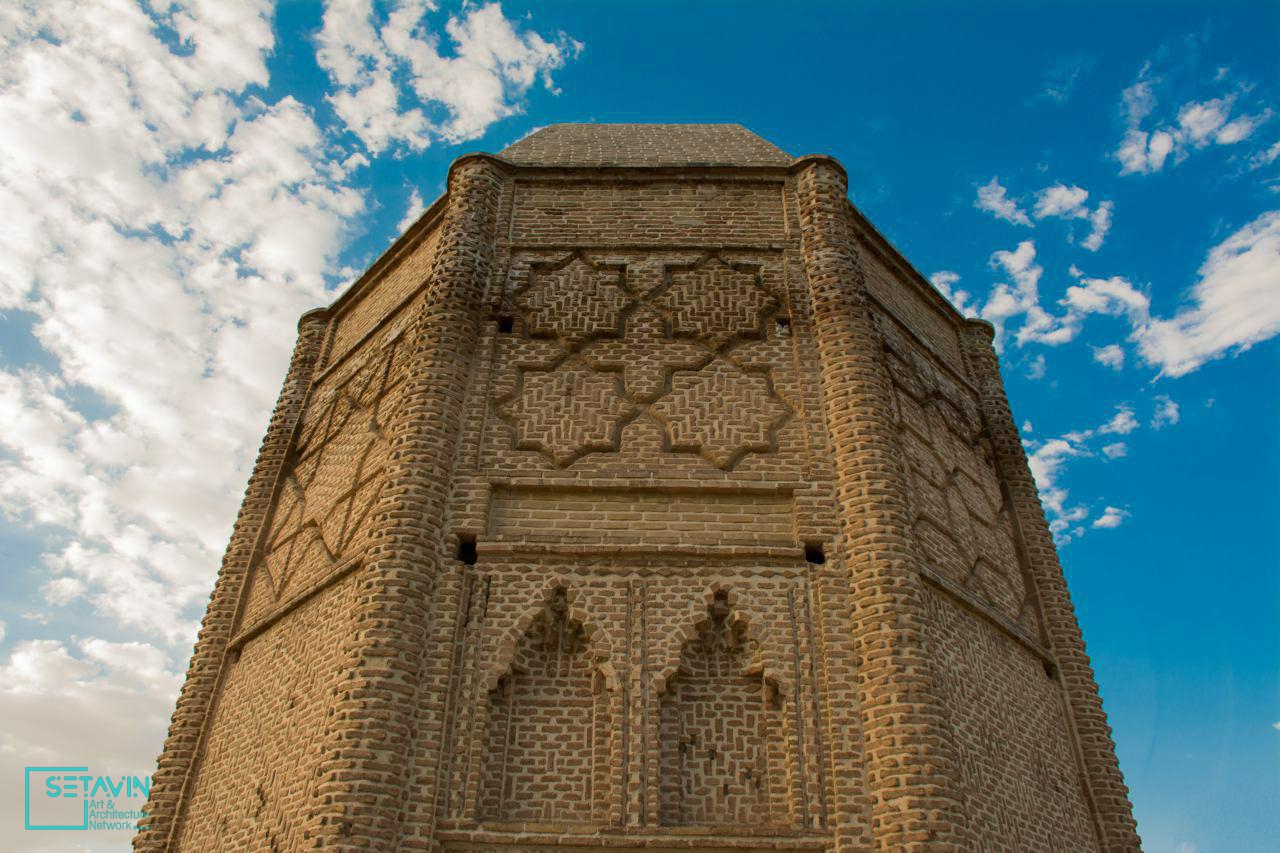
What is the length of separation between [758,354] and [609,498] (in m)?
2.05

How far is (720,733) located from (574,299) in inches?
167

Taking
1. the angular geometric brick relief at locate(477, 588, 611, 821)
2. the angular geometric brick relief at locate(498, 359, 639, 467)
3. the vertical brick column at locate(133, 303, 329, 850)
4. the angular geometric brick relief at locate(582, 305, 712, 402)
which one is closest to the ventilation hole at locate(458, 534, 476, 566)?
the angular geometric brick relief at locate(477, 588, 611, 821)

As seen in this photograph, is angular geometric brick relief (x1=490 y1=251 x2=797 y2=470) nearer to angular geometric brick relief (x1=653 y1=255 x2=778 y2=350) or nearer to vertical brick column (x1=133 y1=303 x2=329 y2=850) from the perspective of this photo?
angular geometric brick relief (x1=653 y1=255 x2=778 y2=350)

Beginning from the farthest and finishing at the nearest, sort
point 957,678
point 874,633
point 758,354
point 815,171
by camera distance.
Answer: point 815,171 → point 758,354 → point 957,678 → point 874,633

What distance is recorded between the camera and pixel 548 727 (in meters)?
6.31

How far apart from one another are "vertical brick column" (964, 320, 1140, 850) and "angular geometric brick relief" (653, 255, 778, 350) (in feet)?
11.8

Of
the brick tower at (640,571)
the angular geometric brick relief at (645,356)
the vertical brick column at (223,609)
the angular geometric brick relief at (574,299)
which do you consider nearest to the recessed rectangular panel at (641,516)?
the brick tower at (640,571)

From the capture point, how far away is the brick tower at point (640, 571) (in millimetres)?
5973

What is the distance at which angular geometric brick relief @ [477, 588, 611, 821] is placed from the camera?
237 inches

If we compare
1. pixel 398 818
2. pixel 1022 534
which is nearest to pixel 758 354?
pixel 1022 534

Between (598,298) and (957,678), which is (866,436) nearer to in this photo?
(957,678)

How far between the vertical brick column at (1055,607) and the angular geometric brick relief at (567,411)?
4674mm

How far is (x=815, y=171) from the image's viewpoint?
9.14 meters

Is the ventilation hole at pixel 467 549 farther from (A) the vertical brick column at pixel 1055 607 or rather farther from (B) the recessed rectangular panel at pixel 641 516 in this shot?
(A) the vertical brick column at pixel 1055 607
